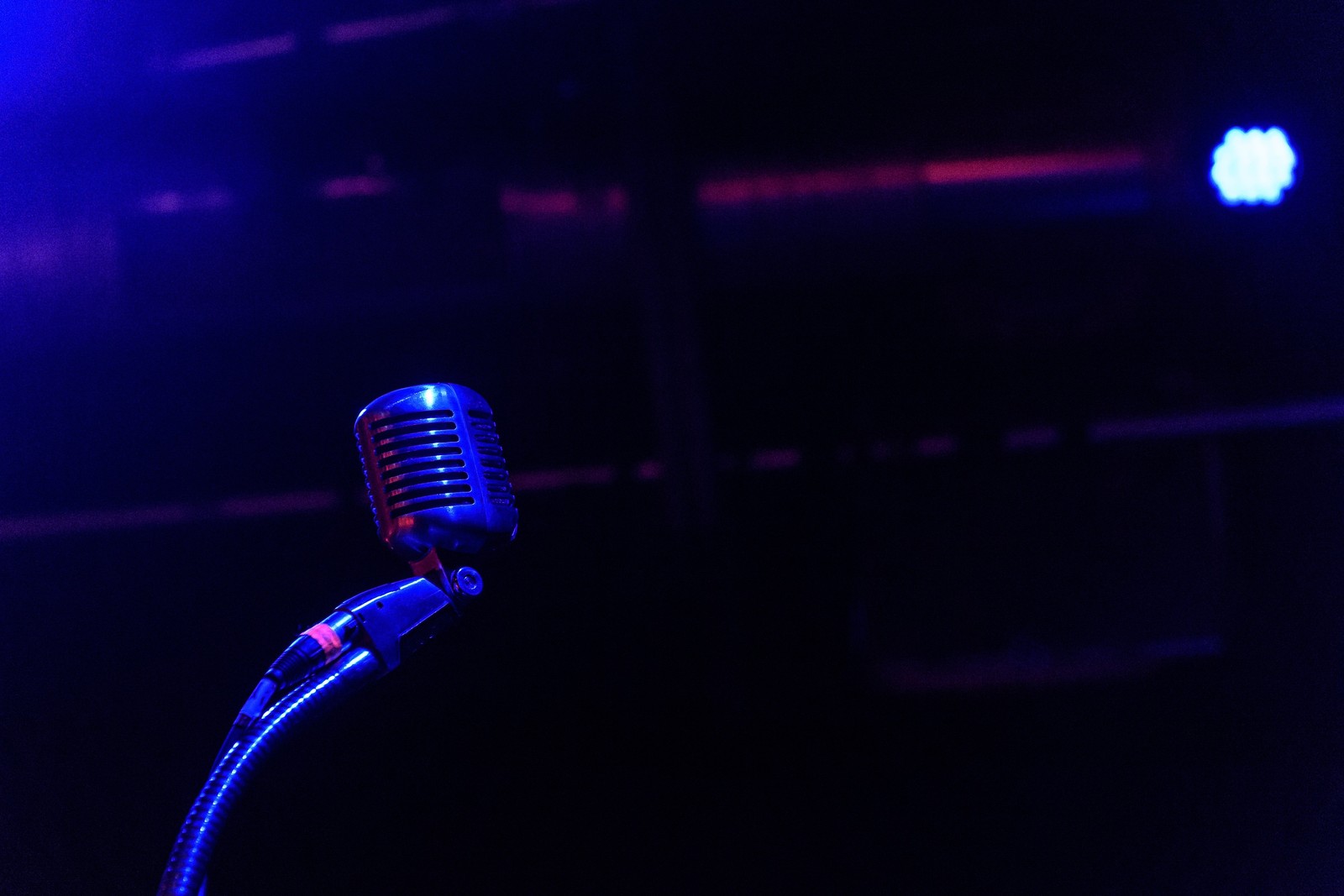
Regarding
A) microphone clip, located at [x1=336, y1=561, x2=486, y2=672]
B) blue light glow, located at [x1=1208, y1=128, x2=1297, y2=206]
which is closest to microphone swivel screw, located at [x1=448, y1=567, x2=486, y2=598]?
microphone clip, located at [x1=336, y1=561, x2=486, y2=672]

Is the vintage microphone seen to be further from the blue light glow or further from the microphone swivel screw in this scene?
the blue light glow

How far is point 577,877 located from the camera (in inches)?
95.4

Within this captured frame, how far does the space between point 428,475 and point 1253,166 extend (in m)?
3.31

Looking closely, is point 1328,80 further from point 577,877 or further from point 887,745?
point 577,877

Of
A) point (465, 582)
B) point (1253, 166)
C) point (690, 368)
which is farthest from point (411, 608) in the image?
point (1253, 166)

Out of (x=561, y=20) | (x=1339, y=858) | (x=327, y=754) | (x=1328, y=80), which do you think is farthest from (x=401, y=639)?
(x=1328, y=80)

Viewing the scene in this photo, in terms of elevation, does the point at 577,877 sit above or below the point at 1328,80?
below

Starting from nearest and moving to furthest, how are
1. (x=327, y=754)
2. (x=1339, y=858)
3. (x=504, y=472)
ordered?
(x=504, y=472) → (x=1339, y=858) → (x=327, y=754)

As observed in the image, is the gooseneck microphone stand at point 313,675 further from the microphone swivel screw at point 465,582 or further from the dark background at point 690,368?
the dark background at point 690,368

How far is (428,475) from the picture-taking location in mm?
852

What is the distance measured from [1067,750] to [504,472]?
2.40m

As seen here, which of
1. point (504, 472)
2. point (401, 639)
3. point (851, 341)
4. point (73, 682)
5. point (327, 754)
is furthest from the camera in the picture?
point (851, 341)

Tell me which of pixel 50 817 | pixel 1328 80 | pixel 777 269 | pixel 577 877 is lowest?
pixel 577 877

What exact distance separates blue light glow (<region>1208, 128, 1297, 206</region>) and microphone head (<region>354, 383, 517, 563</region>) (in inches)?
123
